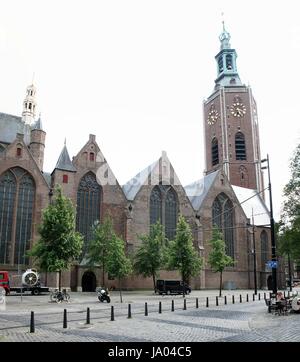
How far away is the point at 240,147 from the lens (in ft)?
255

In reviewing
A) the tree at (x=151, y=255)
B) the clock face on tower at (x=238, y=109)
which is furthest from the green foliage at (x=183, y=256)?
the clock face on tower at (x=238, y=109)

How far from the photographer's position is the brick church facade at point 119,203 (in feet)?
140

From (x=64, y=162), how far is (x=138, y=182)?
12659 mm

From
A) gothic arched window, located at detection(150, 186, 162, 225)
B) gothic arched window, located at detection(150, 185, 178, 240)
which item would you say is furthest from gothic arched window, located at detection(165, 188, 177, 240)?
gothic arched window, located at detection(150, 186, 162, 225)

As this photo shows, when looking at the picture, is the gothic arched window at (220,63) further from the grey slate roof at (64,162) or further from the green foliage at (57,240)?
the green foliage at (57,240)

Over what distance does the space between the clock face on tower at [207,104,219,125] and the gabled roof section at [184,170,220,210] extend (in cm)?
2250

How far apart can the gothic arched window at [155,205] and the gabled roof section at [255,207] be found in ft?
59.5

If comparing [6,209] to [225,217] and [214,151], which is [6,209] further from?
[214,151]

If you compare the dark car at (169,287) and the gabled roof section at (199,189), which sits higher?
the gabled roof section at (199,189)

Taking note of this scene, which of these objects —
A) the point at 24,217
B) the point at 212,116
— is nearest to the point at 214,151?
the point at 212,116

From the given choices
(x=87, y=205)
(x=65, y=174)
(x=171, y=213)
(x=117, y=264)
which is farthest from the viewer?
(x=171, y=213)

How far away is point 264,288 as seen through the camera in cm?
5856

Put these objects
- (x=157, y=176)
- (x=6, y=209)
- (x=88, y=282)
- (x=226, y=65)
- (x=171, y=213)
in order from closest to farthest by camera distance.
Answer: (x=6, y=209) < (x=88, y=282) < (x=157, y=176) < (x=171, y=213) < (x=226, y=65)

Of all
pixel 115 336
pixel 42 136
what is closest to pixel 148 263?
pixel 42 136
